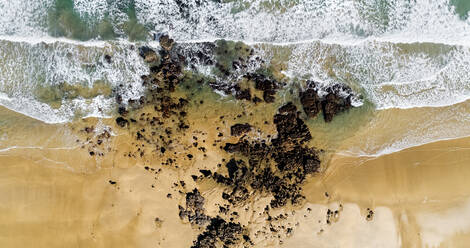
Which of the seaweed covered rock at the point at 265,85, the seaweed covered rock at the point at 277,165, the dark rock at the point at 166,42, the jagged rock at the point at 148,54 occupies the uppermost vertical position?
the dark rock at the point at 166,42

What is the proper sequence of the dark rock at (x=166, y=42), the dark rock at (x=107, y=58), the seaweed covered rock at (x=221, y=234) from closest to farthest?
the dark rock at (x=166, y=42), the dark rock at (x=107, y=58), the seaweed covered rock at (x=221, y=234)

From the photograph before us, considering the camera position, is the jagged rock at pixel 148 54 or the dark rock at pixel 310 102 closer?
the jagged rock at pixel 148 54

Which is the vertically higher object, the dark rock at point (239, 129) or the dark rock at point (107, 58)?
the dark rock at point (107, 58)

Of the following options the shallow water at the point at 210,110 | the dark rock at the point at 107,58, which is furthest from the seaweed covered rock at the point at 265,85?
the dark rock at the point at 107,58

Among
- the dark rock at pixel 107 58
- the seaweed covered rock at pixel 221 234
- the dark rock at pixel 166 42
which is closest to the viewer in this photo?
the dark rock at pixel 166 42

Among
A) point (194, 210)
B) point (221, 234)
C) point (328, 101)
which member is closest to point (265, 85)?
point (328, 101)

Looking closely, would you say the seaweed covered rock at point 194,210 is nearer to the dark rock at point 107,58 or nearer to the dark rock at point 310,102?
the dark rock at point 310,102
